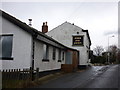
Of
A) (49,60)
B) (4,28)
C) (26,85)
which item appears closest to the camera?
(26,85)

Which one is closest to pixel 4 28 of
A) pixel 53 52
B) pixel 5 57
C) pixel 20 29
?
pixel 20 29

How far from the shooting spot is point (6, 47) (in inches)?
534

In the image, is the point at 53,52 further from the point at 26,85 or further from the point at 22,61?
the point at 26,85

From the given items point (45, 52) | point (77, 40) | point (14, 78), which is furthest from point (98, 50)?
point (14, 78)

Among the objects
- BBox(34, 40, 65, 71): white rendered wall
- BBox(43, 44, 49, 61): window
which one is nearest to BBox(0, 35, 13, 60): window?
BBox(34, 40, 65, 71): white rendered wall

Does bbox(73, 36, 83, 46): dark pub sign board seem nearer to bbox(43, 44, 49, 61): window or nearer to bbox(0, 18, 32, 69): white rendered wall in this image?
bbox(43, 44, 49, 61): window

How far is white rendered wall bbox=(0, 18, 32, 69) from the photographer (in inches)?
508

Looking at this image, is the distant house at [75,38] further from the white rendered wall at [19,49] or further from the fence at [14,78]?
the fence at [14,78]

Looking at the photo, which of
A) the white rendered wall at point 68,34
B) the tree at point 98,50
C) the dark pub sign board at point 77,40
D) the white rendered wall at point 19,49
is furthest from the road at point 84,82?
the tree at point 98,50

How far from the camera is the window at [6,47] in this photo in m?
13.3

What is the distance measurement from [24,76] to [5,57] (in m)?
3.29

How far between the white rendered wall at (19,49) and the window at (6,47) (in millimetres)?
317

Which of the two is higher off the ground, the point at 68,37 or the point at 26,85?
the point at 68,37

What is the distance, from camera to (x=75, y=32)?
100 feet
